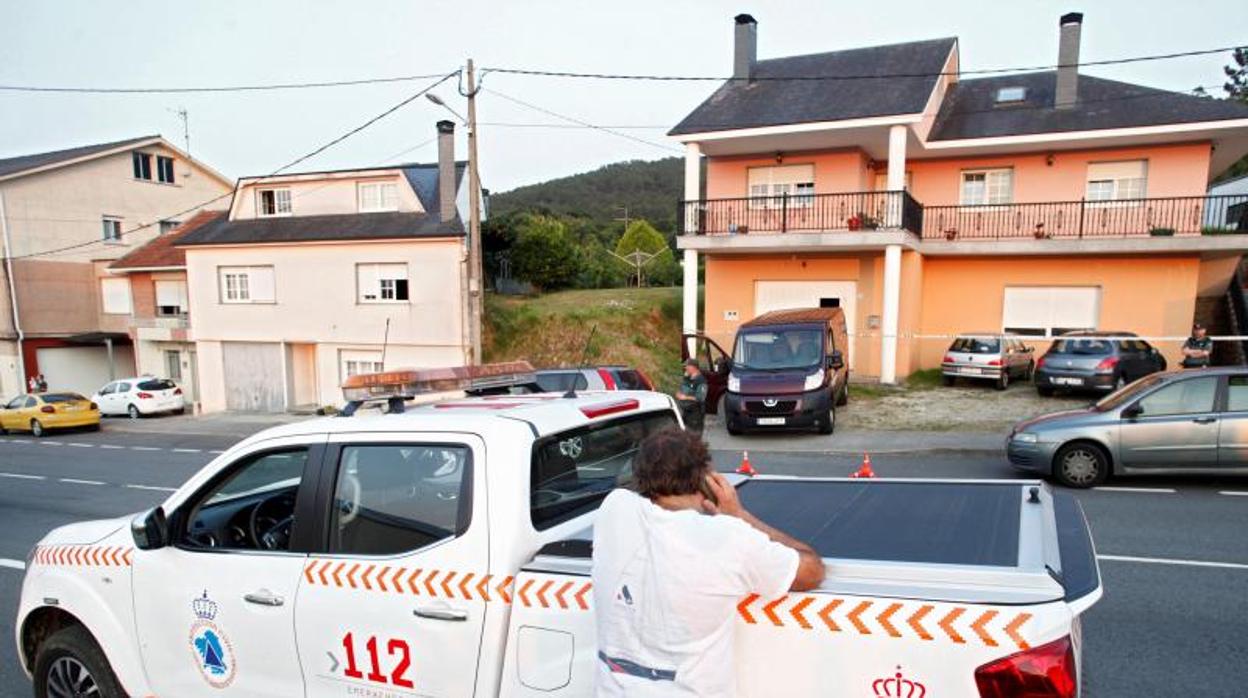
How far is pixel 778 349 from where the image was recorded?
14.0 m

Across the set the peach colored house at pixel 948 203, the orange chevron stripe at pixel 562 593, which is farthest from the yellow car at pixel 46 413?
the orange chevron stripe at pixel 562 593

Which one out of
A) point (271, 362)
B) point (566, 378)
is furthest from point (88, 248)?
point (566, 378)

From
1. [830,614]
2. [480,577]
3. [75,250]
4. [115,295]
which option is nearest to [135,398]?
[115,295]

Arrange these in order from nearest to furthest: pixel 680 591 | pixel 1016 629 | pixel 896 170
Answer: pixel 1016 629 → pixel 680 591 → pixel 896 170

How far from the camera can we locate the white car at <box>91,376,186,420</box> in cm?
2434

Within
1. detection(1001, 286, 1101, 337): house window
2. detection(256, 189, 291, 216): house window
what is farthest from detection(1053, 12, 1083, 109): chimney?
detection(256, 189, 291, 216): house window

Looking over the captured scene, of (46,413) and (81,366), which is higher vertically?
(46,413)

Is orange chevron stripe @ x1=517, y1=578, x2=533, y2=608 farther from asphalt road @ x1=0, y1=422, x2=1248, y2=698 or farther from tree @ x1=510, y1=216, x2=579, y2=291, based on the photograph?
tree @ x1=510, y1=216, x2=579, y2=291

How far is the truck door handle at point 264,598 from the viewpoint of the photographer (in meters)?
2.92

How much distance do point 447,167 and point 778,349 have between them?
13.5 meters

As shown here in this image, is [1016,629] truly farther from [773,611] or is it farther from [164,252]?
[164,252]

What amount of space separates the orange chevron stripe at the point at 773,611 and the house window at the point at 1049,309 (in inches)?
835

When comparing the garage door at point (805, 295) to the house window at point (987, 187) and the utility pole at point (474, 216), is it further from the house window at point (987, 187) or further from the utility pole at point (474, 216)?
the utility pole at point (474, 216)

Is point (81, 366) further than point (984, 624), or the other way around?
point (81, 366)
